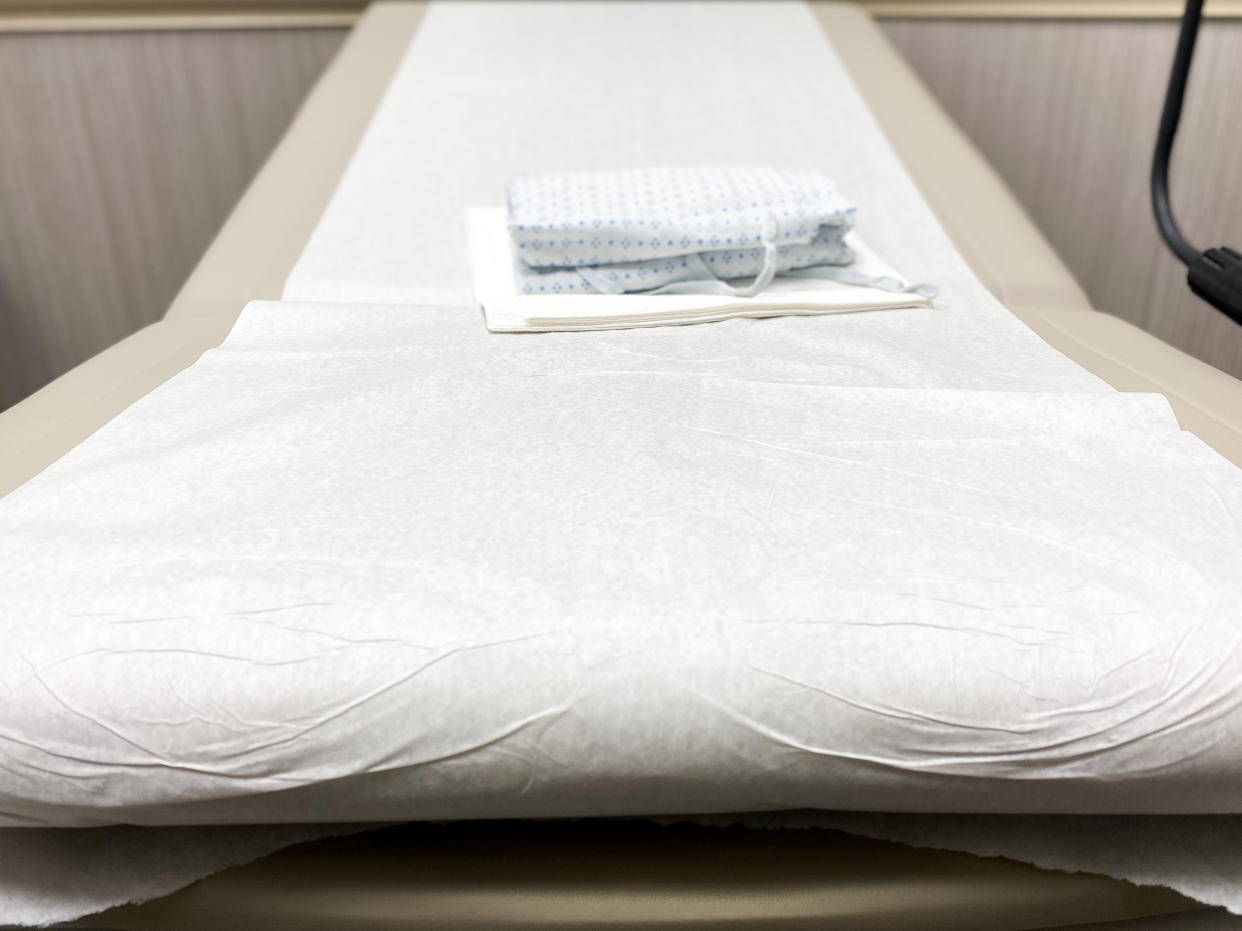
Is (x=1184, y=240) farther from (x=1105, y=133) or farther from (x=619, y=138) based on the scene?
(x=1105, y=133)

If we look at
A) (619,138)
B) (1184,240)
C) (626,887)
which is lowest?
(626,887)

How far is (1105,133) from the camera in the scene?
1793 mm

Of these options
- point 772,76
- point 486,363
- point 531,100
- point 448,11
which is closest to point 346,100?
point 531,100

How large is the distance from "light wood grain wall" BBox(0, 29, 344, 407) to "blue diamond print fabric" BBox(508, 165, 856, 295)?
1236 mm

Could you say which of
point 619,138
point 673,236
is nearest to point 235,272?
point 673,236

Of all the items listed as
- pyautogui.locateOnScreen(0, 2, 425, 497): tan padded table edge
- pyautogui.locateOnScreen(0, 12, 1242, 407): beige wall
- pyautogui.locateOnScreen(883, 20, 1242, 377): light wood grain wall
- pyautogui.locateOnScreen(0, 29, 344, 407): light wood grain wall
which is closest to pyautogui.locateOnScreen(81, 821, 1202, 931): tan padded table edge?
pyautogui.locateOnScreen(0, 2, 425, 497): tan padded table edge

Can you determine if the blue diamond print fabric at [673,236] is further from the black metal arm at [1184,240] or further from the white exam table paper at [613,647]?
the white exam table paper at [613,647]

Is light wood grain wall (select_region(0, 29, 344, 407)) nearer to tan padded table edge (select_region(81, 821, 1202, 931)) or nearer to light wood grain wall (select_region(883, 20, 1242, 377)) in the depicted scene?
light wood grain wall (select_region(883, 20, 1242, 377))

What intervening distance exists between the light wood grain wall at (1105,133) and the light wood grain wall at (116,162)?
1.22 metres

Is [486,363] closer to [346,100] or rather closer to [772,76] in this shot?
[346,100]

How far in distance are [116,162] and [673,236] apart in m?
1.48

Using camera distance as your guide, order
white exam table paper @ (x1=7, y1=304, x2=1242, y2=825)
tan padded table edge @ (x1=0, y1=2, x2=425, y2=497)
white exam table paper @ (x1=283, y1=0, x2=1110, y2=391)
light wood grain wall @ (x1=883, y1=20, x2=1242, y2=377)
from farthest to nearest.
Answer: light wood grain wall @ (x1=883, y1=20, x2=1242, y2=377) → white exam table paper @ (x1=283, y1=0, x2=1110, y2=391) → tan padded table edge @ (x1=0, y1=2, x2=425, y2=497) → white exam table paper @ (x1=7, y1=304, x2=1242, y2=825)

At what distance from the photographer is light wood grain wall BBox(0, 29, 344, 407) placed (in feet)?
6.48

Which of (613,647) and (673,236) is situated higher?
(673,236)
